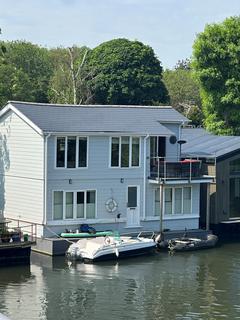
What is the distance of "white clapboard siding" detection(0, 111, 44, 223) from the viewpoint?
36.0m

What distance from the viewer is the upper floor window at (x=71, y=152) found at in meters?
36.0

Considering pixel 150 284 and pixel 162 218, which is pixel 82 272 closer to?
pixel 150 284

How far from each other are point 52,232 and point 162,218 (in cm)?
619

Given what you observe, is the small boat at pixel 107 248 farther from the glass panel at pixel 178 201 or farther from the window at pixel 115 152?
the glass panel at pixel 178 201

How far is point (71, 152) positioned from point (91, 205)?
2.80 m

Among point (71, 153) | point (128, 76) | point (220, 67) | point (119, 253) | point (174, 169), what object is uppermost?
point (128, 76)

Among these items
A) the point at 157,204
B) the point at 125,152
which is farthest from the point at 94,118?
the point at 157,204

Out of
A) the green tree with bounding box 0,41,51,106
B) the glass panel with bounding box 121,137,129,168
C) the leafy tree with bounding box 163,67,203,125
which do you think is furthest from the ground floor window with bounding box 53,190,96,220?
the leafy tree with bounding box 163,67,203,125

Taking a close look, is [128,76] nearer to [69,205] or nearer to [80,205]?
[80,205]

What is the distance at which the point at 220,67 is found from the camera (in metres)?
58.8

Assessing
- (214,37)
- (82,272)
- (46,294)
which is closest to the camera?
(46,294)

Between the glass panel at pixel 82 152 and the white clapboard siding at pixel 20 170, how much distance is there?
Answer: 192 cm

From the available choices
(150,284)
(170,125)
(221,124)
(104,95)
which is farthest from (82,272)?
A: (104,95)

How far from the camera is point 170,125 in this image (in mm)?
40844
